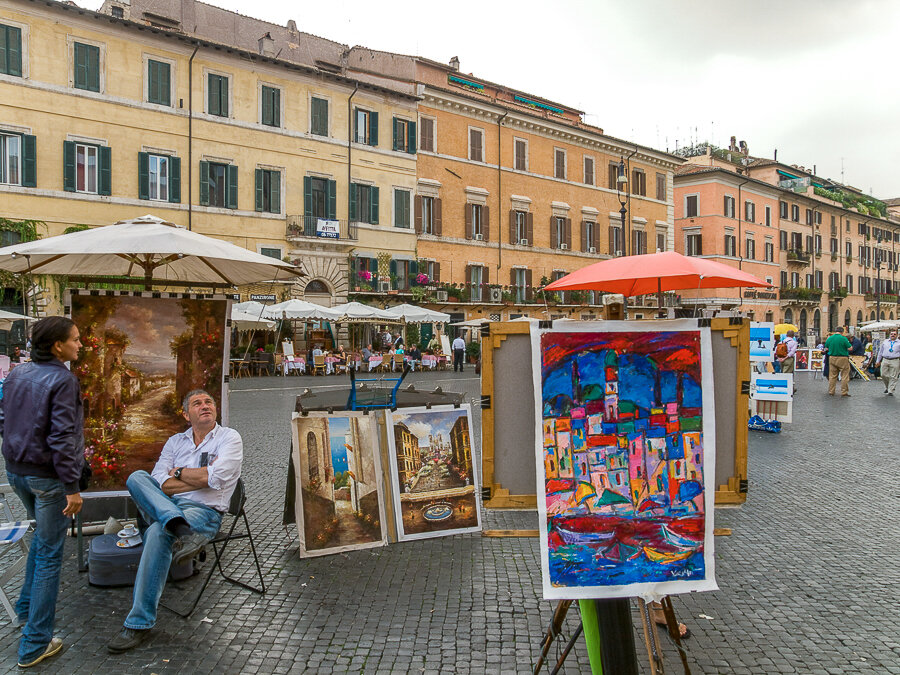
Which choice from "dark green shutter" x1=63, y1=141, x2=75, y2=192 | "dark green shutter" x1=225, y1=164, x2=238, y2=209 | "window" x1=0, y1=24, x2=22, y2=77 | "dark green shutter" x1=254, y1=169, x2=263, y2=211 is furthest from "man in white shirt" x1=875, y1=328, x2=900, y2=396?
"window" x1=0, y1=24, x2=22, y2=77

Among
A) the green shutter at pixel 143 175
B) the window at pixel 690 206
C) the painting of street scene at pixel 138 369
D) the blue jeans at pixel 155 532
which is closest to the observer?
the blue jeans at pixel 155 532

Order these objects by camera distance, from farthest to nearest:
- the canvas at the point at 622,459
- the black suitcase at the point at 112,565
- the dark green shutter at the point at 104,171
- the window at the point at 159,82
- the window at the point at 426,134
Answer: the window at the point at 426,134, the window at the point at 159,82, the dark green shutter at the point at 104,171, the black suitcase at the point at 112,565, the canvas at the point at 622,459

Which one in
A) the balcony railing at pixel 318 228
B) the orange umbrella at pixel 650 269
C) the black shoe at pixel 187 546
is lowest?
the black shoe at pixel 187 546

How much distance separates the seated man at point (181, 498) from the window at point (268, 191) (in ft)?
73.4

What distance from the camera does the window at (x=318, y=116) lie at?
27031 mm

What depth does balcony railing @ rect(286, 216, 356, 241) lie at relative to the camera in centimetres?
2633

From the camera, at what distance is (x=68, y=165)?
21500mm

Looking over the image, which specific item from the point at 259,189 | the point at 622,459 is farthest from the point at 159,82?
the point at 622,459

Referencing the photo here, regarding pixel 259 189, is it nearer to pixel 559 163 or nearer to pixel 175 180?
pixel 175 180

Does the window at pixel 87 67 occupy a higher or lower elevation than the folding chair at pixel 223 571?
higher

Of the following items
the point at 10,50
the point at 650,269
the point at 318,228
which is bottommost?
the point at 650,269

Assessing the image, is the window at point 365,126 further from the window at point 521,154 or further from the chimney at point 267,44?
the window at point 521,154

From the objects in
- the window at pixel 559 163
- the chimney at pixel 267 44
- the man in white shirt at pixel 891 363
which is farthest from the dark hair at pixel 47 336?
the window at pixel 559 163

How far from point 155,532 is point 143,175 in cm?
2180
